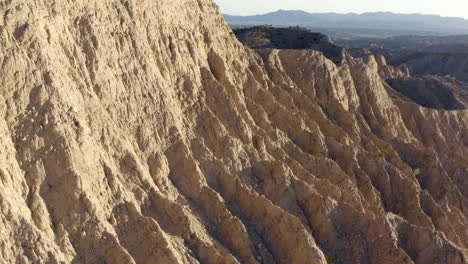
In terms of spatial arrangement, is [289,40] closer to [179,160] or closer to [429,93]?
[429,93]

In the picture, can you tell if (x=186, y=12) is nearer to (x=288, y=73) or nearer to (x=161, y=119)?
(x=161, y=119)

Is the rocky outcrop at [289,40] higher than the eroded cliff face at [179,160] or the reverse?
higher

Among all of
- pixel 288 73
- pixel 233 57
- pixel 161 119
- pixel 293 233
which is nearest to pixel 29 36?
pixel 161 119

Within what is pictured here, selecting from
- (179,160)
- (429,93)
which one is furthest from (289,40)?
(179,160)

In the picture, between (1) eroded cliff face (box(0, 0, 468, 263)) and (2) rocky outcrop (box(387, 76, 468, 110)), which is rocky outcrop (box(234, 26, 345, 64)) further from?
(1) eroded cliff face (box(0, 0, 468, 263))

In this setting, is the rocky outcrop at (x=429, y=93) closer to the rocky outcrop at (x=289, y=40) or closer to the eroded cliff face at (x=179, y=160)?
the rocky outcrop at (x=289, y=40)

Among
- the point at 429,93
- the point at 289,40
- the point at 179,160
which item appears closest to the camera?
the point at 179,160

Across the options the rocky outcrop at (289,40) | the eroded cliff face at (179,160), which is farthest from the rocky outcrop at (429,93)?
the eroded cliff face at (179,160)

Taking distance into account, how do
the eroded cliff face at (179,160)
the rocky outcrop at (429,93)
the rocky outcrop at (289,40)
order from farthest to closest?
the rocky outcrop at (289,40)
the rocky outcrop at (429,93)
the eroded cliff face at (179,160)

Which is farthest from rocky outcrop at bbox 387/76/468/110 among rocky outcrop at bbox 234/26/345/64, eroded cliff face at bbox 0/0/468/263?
eroded cliff face at bbox 0/0/468/263
